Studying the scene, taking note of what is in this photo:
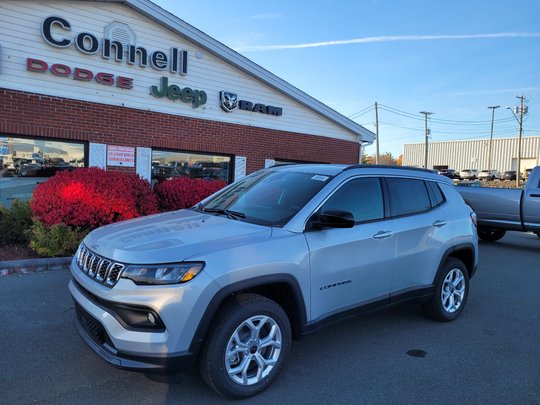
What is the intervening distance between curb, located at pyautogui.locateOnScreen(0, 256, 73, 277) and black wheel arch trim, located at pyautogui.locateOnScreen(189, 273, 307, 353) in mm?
4377

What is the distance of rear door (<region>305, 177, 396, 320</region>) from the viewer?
3.37 m

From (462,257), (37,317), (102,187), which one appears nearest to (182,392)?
(37,317)

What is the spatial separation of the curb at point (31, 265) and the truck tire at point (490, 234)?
1010 centimetres

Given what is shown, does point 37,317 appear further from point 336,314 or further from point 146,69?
point 146,69

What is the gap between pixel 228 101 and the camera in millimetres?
11430

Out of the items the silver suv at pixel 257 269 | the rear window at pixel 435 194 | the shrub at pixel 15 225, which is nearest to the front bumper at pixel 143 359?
the silver suv at pixel 257 269

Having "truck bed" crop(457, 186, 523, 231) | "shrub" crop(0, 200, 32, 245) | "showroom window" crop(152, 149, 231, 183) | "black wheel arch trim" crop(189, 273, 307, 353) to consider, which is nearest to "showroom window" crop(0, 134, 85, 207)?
"showroom window" crop(152, 149, 231, 183)

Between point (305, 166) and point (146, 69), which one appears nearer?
point (305, 166)

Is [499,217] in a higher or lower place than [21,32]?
lower

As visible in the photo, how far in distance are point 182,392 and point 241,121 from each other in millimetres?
9546

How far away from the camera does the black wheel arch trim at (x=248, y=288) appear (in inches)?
108

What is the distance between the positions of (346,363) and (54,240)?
4839 millimetres

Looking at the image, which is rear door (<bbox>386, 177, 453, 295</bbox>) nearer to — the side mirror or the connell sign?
the side mirror

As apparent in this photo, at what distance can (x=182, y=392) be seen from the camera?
308 cm
